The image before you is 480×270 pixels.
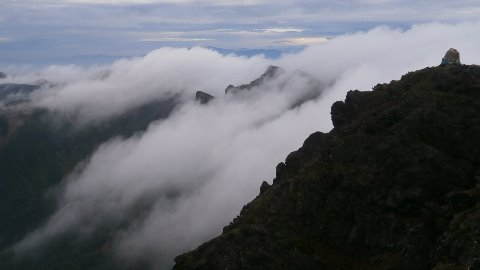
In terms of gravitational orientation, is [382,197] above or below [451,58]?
below

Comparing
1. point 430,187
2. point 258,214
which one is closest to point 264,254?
point 258,214

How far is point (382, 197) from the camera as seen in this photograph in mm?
91062

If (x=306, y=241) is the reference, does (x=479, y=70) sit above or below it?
above

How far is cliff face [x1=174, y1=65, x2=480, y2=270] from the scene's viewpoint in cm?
8131

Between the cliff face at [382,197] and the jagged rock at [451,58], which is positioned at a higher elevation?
the jagged rock at [451,58]

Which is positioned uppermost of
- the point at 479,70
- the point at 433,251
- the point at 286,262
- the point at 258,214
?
the point at 479,70

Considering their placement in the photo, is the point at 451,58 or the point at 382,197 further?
the point at 451,58

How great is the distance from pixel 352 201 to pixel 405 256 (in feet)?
58.5

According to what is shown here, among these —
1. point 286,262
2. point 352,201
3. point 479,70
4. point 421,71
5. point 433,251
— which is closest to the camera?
point 433,251

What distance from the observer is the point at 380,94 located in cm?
11612

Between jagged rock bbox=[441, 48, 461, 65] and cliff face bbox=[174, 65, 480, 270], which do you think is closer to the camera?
cliff face bbox=[174, 65, 480, 270]

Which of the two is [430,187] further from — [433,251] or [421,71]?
[421,71]

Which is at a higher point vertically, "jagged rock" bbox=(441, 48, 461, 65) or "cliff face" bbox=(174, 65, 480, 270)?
"jagged rock" bbox=(441, 48, 461, 65)

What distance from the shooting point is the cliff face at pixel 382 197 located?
267 ft
